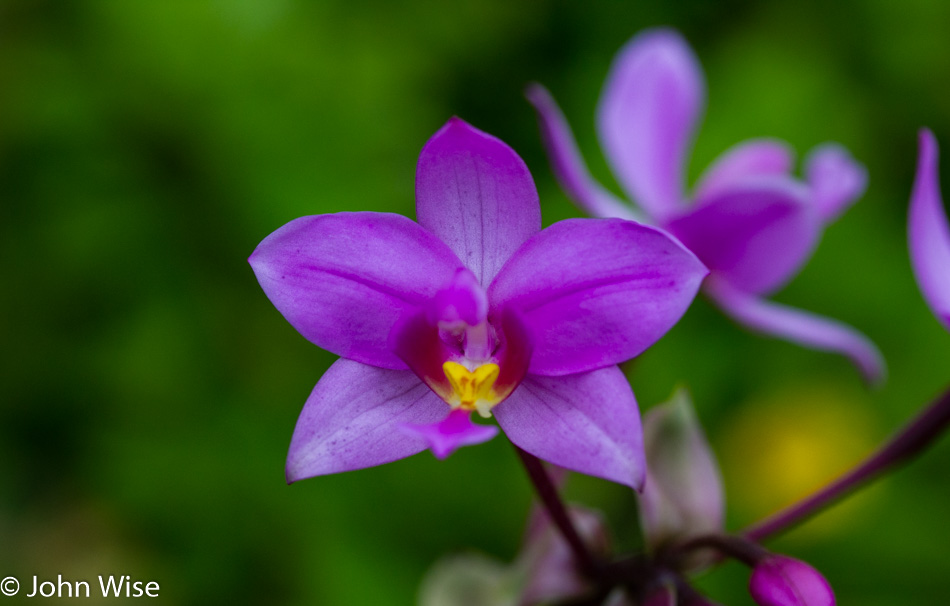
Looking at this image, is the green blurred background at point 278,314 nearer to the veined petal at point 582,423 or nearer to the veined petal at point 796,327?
the veined petal at point 796,327

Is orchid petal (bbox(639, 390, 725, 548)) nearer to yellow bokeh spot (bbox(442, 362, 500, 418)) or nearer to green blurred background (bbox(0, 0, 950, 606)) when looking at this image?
yellow bokeh spot (bbox(442, 362, 500, 418))

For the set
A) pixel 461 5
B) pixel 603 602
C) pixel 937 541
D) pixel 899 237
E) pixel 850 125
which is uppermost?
pixel 461 5

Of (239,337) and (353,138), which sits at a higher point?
(353,138)

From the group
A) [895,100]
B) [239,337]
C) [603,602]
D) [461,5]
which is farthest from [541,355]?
[895,100]

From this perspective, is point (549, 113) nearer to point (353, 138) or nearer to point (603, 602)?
point (603, 602)

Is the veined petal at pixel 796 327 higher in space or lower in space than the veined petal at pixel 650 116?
lower

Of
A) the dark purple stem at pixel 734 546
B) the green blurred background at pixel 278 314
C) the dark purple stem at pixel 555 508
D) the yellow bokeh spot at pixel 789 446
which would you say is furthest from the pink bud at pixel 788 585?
the yellow bokeh spot at pixel 789 446

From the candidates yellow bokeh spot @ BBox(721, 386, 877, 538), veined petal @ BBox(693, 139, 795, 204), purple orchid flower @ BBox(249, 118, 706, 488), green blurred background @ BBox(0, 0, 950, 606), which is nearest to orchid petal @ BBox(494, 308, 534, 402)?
purple orchid flower @ BBox(249, 118, 706, 488)
